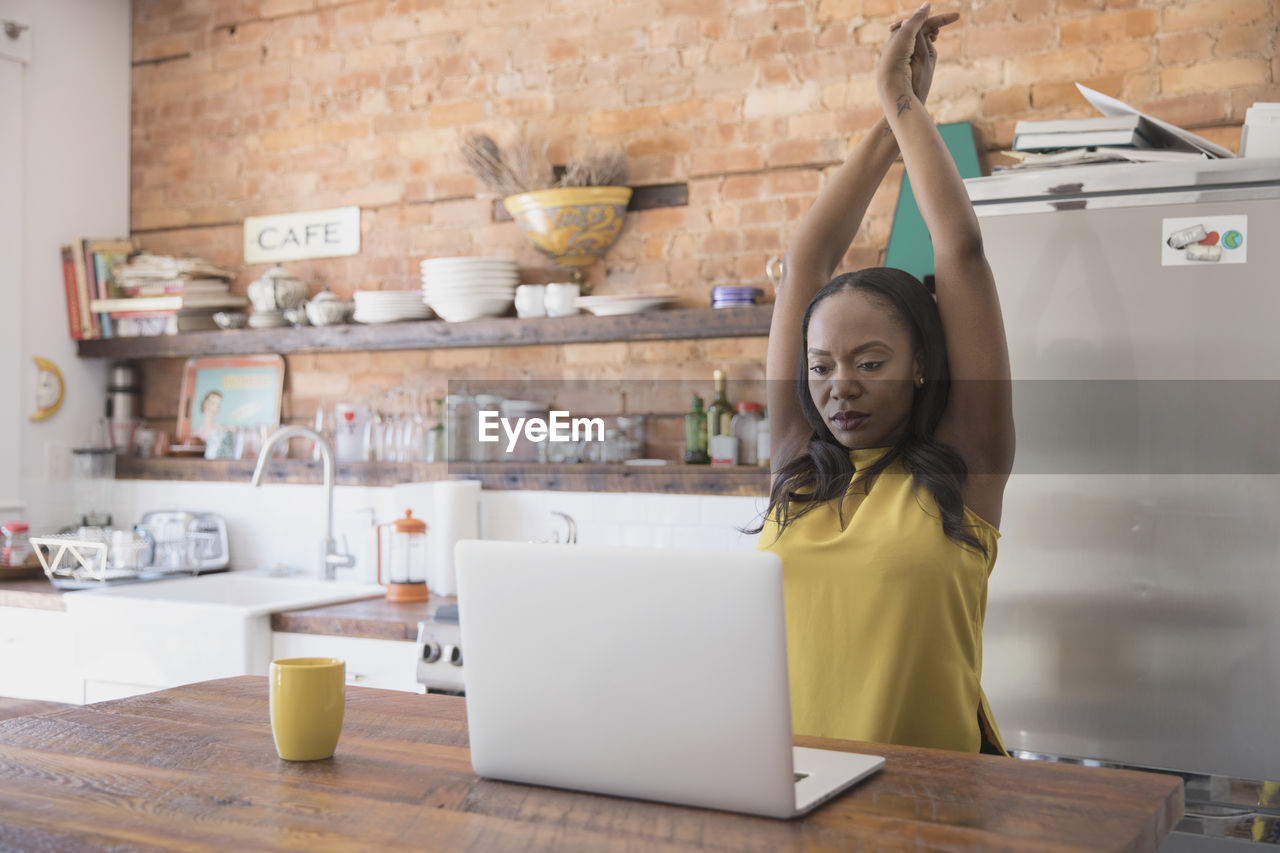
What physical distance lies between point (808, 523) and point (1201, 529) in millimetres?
985

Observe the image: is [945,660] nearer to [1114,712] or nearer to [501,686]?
[501,686]

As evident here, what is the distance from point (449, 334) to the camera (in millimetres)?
3492

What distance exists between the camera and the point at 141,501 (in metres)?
4.11

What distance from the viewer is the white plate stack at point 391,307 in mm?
3576

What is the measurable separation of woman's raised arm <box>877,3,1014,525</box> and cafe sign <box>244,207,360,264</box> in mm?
2613

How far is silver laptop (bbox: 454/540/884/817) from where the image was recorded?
987 millimetres

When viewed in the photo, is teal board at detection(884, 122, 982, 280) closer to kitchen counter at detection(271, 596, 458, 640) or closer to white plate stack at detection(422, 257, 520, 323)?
white plate stack at detection(422, 257, 520, 323)

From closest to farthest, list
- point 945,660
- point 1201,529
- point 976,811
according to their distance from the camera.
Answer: point 976,811 < point 945,660 < point 1201,529

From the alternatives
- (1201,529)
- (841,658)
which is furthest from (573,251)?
(841,658)

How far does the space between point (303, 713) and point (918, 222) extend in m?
2.13

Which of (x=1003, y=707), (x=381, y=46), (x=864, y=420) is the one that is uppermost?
(x=381, y=46)

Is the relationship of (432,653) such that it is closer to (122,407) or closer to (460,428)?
(460,428)

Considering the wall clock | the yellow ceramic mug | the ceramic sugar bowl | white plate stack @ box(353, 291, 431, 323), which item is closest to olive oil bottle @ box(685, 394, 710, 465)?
white plate stack @ box(353, 291, 431, 323)

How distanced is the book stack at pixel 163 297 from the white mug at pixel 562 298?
1.32 metres
